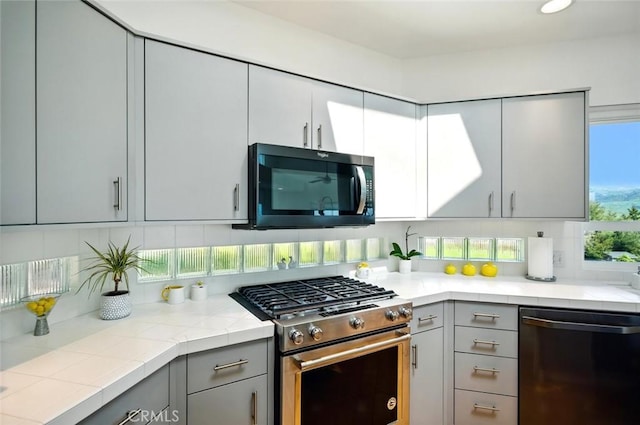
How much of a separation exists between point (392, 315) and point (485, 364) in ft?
2.57

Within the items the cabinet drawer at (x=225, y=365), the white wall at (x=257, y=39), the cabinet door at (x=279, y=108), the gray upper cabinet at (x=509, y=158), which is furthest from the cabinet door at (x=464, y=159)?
the cabinet drawer at (x=225, y=365)

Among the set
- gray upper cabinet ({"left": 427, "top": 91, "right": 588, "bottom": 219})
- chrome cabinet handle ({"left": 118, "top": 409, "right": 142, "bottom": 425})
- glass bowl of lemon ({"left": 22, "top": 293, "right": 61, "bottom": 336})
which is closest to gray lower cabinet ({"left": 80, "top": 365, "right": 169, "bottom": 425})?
chrome cabinet handle ({"left": 118, "top": 409, "right": 142, "bottom": 425})

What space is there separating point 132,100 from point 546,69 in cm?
283

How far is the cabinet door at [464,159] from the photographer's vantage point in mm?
2404

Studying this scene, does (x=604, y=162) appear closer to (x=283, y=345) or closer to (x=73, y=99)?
(x=283, y=345)

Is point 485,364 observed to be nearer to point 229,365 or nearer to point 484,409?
point 484,409

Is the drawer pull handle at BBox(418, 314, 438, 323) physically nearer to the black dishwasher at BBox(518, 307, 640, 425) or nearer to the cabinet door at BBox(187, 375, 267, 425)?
the black dishwasher at BBox(518, 307, 640, 425)

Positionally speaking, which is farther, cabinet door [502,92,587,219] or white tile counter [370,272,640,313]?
cabinet door [502,92,587,219]

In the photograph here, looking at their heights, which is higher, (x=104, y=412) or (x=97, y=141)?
(x=97, y=141)

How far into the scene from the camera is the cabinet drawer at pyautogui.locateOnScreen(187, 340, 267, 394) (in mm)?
1343

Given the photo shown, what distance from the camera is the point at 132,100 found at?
1.50m

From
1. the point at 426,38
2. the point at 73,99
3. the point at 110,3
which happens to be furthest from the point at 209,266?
the point at 426,38

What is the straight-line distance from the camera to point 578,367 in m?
1.93

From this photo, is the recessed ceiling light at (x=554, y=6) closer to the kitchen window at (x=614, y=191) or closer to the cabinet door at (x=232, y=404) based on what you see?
the kitchen window at (x=614, y=191)
